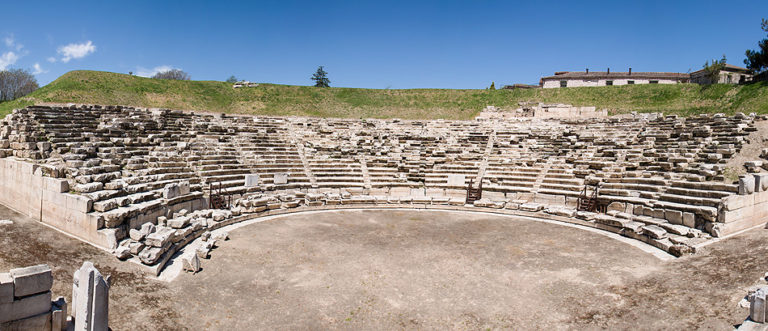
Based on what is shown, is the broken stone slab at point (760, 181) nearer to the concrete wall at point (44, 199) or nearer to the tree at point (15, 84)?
the concrete wall at point (44, 199)

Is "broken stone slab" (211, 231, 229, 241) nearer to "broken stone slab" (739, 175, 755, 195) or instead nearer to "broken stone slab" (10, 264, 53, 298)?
"broken stone slab" (10, 264, 53, 298)

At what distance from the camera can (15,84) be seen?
45781 mm

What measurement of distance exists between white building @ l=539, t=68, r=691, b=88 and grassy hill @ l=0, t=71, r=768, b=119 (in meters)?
4.90

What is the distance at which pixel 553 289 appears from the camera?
9.92 metres

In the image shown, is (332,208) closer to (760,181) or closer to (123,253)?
(123,253)

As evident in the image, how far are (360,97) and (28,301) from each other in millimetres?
38962

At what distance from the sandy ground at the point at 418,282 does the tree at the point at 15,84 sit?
42.0 metres

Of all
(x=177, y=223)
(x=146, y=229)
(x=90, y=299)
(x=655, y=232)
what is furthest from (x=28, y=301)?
(x=655, y=232)

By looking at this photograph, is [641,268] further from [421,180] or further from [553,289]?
[421,180]

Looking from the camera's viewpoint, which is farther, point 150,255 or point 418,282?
point 150,255

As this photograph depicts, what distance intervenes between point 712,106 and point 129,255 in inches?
1528

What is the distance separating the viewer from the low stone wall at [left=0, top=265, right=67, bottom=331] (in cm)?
639

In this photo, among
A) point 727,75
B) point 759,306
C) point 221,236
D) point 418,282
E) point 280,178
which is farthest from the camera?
point 727,75

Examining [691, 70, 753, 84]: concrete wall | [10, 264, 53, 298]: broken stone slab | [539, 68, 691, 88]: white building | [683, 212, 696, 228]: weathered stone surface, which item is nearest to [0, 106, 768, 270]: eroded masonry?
[683, 212, 696, 228]: weathered stone surface
